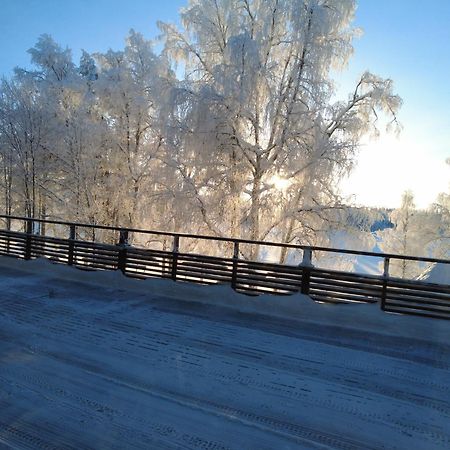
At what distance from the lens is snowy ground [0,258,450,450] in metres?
2.41

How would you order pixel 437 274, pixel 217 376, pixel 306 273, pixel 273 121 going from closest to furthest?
pixel 217 376 < pixel 306 273 < pixel 273 121 < pixel 437 274

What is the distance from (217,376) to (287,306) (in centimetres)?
261

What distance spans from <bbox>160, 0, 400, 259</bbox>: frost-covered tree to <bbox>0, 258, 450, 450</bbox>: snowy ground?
18.4ft

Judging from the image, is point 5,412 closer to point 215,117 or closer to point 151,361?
point 151,361

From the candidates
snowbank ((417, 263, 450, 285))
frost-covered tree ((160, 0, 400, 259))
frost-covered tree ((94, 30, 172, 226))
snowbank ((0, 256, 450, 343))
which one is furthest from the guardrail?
snowbank ((417, 263, 450, 285))

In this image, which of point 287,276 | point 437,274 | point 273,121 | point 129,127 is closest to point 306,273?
point 287,276

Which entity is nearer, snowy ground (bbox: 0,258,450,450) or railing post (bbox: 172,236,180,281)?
snowy ground (bbox: 0,258,450,450)

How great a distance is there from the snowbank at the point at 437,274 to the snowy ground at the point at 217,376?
54.9ft

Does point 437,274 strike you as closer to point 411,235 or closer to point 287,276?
point 411,235

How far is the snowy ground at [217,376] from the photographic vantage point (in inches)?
94.9

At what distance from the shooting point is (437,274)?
20.8 metres

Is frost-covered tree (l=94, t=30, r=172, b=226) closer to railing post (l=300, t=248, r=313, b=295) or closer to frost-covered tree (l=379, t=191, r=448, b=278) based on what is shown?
railing post (l=300, t=248, r=313, b=295)

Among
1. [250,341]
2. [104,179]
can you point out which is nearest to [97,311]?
[250,341]

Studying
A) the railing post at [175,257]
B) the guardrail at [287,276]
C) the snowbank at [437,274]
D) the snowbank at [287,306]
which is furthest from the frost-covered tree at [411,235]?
the railing post at [175,257]
